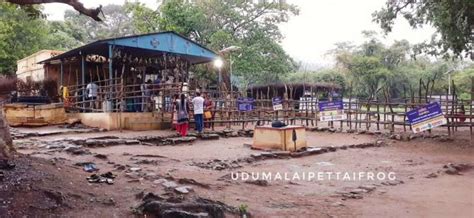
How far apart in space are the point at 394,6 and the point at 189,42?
8288 millimetres

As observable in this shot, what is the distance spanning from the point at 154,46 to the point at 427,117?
1014 cm

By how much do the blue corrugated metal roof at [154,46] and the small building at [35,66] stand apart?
243cm

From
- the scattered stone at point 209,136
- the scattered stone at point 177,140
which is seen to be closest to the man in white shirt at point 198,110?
the scattered stone at point 209,136

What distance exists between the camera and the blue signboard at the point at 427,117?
11795 mm

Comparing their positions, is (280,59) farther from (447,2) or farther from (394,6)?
(447,2)

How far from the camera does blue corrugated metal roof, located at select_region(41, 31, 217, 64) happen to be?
626 inches

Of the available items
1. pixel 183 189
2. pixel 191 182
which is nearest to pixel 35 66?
pixel 191 182

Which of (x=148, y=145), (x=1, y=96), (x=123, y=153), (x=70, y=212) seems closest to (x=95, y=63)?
(x=148, y=145)

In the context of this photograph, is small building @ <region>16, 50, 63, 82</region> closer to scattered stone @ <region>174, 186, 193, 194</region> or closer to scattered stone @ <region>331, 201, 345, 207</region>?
scattered stone @ <region>174, 186, 193, 194</region>

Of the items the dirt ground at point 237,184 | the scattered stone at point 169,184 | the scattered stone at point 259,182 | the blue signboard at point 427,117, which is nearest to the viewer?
the dirt ground at point 237,184

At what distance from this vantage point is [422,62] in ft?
149

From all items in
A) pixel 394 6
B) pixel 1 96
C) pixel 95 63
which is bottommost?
pixel 1 96

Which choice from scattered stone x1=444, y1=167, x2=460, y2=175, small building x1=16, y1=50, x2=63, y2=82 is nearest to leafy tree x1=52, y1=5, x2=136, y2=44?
small building x1=16, y1=50, x2=63, y2=82

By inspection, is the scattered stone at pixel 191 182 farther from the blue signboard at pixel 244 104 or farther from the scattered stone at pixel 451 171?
the blue signboard at pixel 244 104
